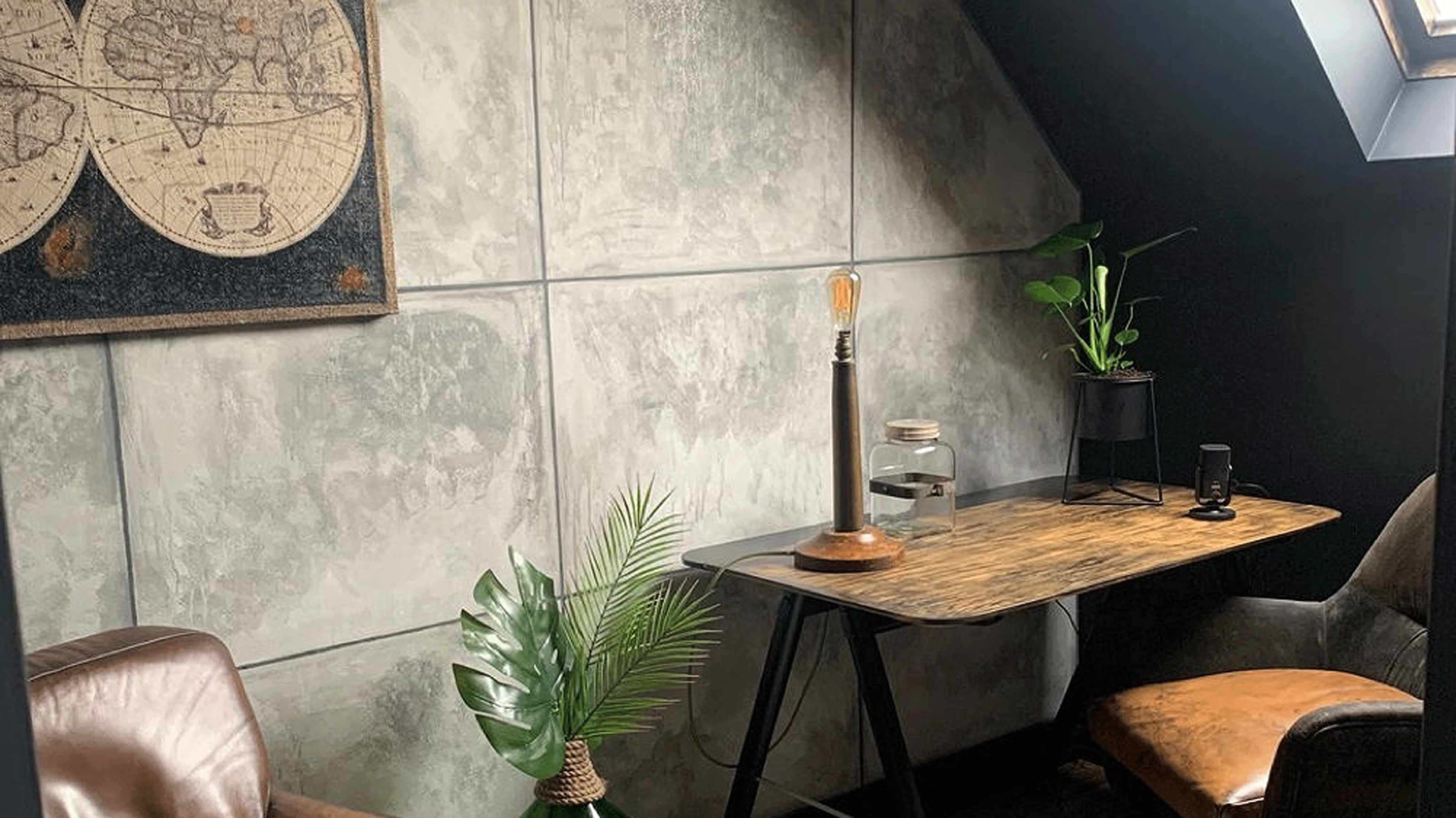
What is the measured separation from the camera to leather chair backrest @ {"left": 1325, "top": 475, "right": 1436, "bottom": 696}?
2.61 m

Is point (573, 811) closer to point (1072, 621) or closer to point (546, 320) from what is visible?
point (546, 320)

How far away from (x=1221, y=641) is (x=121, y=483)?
7.11ft

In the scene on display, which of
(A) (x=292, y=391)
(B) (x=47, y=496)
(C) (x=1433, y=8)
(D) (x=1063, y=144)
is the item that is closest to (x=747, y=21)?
(D) (x=1063, y=144)

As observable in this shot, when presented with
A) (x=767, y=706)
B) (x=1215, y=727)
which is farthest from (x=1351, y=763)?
(x=767, y=706)

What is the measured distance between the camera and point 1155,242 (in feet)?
10.0

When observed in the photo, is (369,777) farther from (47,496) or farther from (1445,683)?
(1445,683)

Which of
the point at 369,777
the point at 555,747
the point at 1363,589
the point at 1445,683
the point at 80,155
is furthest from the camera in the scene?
the point at 1363,589

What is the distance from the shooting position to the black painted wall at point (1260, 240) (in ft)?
9.70

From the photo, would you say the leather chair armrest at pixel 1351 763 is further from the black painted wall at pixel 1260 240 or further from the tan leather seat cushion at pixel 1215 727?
the black painted wall at pixel 1260 240

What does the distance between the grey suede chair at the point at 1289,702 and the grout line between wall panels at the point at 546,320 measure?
115 centimetres

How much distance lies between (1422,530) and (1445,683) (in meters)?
2.56

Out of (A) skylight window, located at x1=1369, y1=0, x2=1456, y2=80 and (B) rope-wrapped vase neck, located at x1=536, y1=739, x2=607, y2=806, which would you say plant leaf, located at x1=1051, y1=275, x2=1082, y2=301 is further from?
(B) rope-wrapped vase neck, located at x1=536, y1=739, x2=607, y2=806

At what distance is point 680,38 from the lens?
9.14ft

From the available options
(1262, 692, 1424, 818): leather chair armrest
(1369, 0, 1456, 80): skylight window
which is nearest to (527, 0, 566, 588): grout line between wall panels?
(1262, 692, 1424, 818): leather chair armrest
